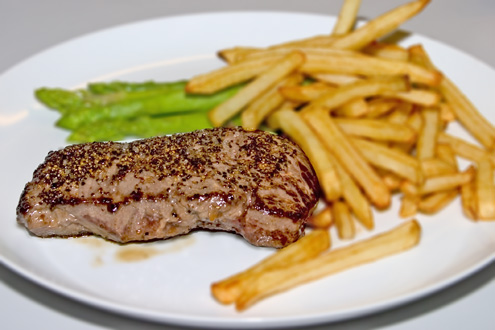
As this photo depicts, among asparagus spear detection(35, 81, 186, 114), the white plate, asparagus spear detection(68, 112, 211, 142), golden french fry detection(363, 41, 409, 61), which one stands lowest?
the white plate

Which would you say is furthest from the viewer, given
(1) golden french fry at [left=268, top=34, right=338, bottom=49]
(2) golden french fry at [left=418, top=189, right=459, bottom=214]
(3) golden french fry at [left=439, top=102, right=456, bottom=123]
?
(1) golden french fry at [left=268, top=34, right=338, bottom=49]

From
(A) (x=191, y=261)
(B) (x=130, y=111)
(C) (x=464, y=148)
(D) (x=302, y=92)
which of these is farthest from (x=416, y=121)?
(B) (x=130, y=111)

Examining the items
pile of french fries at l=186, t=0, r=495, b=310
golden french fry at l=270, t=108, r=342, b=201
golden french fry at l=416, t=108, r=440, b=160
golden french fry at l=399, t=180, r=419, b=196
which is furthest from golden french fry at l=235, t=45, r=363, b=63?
golden french fry at l=399, t=180, r=419, b=196

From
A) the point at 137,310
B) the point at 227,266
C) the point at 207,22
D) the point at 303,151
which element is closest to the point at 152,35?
the point at 207,22

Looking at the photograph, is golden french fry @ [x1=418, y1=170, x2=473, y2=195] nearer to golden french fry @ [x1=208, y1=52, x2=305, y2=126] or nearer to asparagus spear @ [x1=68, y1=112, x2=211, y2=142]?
golden french fry @ [x1=208, y1=52, x2=305, y2=126]

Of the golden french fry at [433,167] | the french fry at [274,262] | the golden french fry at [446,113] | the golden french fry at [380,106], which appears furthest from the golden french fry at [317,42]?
the french fry at [274,262]

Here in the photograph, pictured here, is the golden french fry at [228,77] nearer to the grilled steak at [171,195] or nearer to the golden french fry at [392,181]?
the grilled steak at [171,195]
